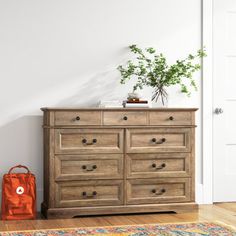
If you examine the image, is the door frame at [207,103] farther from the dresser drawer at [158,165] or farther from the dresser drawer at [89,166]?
the dresser drawer at [89,166]

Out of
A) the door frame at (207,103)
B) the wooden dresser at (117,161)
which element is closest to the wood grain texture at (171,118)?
the wooden dresser at (117,161)

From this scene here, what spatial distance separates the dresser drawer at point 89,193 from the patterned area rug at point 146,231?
1.51 ft

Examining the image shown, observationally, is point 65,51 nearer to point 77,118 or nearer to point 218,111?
point 77,118

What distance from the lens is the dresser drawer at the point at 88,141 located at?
4488 mm

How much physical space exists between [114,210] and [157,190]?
1.31 feet

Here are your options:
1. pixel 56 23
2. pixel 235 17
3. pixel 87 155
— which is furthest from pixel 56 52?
pixel 235 17

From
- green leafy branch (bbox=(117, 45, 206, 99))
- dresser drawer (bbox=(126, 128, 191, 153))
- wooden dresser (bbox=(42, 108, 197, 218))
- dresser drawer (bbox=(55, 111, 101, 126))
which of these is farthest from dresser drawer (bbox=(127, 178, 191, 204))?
green leafy branch (bbox=(117, 45, 206, 99))

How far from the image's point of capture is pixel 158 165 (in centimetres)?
471

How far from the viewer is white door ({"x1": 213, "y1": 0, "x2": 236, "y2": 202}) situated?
5309mm

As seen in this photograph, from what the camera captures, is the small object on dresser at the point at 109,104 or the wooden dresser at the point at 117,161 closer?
the wooden dresser at the point at 117,161

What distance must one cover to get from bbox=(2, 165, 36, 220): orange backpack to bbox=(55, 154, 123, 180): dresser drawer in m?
0.27

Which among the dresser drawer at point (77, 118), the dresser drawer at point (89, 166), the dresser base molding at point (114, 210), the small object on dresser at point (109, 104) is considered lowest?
the dresser base molding at point (114, 210)

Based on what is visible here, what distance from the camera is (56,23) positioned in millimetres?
4879

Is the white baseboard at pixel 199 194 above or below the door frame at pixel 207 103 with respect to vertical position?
below
